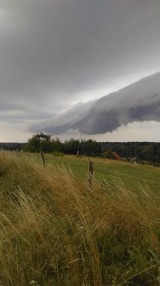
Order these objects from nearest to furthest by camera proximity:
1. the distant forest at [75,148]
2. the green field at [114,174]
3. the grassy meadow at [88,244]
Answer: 1. the grassy meadow at [88,244]
2. the green field at [114,174]
3. the distant forest at [75,148]

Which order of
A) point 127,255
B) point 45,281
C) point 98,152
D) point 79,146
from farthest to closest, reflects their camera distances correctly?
point 98,152
point 79,146
point 127,255
point 45,281

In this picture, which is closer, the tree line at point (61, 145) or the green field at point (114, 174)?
the green field at point (114, 174)

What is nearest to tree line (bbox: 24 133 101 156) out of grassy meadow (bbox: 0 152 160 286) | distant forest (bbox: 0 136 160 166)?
distant forest (bbox: 0 136 160 166)

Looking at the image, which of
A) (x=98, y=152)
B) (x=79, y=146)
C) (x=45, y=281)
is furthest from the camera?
(x=98, y=152)

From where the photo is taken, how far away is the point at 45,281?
4.55 meters

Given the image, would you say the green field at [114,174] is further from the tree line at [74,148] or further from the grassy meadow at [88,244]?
the tree line at [74,148]

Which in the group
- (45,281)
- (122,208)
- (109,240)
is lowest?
(45,281)

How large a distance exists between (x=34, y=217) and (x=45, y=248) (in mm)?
712

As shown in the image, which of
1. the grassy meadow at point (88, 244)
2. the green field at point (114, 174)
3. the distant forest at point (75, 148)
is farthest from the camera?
the distant forest at point (75, 148)

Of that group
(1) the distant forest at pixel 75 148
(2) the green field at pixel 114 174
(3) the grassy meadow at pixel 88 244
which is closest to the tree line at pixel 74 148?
(1) the distant forest at pixel 75 148

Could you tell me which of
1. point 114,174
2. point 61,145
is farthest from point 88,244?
point 61,145

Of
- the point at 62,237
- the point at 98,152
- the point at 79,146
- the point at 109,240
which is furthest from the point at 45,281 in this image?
the point at 98,152

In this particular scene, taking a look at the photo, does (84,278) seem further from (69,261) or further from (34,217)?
(34,217)

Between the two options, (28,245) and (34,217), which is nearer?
(28,245)
